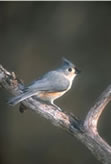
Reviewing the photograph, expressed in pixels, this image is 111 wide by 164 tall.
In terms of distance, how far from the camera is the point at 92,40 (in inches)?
214

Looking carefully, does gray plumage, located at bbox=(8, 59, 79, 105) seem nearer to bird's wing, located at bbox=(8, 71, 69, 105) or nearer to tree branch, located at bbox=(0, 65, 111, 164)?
bird's wing, located at bbox=(8, 71, 69, 105)

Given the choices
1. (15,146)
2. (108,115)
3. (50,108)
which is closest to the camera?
(50,108)

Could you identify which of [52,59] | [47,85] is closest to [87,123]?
[47,85]

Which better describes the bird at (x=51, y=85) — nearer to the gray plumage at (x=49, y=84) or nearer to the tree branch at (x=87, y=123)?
the gray plumage at (x=49, y=84)

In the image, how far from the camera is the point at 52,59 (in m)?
5.62

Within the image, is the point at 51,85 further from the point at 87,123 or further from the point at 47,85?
the point at 87,123

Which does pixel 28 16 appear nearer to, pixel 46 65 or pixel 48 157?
pixel 46 65

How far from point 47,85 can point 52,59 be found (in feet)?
5.16

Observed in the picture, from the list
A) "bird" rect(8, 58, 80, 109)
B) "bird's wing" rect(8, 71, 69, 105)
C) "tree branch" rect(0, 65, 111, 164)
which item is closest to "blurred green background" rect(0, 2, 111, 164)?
"bird" rect(8, 58, 80, 109)

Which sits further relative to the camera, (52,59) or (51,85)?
(52,59)

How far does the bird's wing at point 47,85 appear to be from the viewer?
381 centimetres

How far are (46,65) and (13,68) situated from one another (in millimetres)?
349

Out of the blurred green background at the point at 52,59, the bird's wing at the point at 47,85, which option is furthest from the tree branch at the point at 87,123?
the blurred green background at the point at 52,59

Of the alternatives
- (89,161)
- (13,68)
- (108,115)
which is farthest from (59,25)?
(89,161)
